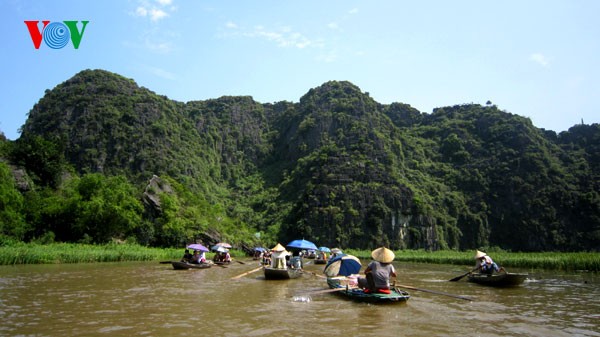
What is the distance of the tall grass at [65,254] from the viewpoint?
2362cm

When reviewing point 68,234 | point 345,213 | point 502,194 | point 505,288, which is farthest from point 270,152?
point 505,288

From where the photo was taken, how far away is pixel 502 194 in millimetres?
86750

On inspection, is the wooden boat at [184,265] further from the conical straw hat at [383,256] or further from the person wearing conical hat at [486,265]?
the person wearing conical hat at [486,265]

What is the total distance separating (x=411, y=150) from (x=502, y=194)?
23834mm

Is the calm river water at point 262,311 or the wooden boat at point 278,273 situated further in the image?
the wooden boat at point 278,273

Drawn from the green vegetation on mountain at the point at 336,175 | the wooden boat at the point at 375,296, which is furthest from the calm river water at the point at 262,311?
the green vegetation on mountain at the point at 336,175

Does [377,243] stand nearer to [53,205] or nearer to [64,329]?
[53,205]

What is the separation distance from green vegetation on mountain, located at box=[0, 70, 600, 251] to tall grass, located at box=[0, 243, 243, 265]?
1072 cm

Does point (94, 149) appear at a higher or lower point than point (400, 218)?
higher

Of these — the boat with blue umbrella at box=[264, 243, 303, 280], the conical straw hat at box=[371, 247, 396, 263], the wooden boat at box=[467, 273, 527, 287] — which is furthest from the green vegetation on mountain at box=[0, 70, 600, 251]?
the conical straw hat at box=[371, 247, 396, 263]

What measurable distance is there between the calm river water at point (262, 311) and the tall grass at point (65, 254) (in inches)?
296

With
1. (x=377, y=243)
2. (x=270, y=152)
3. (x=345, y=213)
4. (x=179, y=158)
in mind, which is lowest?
(x=377, y=243)

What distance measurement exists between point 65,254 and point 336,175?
55585 mm

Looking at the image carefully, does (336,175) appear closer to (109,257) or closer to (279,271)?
(109,257)
